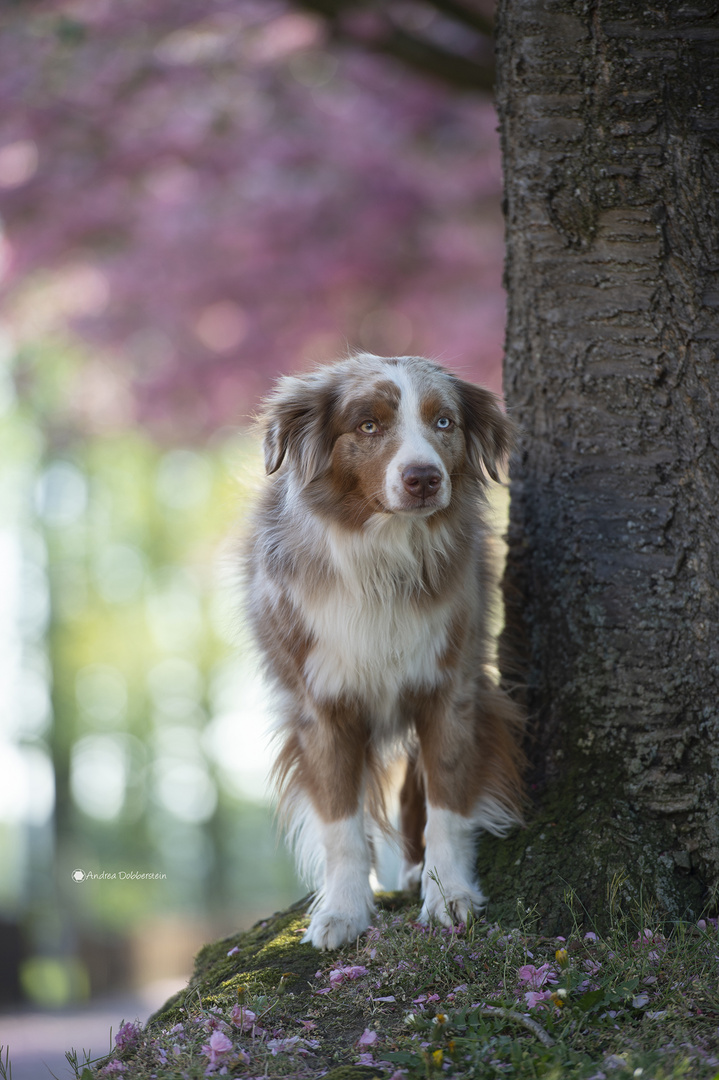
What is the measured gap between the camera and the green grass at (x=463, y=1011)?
2.41m

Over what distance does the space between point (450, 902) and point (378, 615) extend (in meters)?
0.95

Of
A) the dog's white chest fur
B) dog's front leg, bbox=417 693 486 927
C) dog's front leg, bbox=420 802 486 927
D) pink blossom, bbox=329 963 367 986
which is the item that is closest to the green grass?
pink blossom, bbox=329 963 367 986

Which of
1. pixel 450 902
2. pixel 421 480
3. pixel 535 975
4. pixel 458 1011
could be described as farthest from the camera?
pixel 450 902

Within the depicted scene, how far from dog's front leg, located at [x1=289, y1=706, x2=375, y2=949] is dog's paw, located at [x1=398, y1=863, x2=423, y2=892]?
322 millimetres

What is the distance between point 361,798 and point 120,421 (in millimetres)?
7537

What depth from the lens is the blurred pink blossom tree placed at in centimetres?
764

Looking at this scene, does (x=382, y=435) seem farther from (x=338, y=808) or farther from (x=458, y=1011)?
(x=458, y=1011)

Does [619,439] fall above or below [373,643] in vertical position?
above

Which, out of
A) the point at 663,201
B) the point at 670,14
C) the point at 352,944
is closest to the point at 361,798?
the point at 352,944

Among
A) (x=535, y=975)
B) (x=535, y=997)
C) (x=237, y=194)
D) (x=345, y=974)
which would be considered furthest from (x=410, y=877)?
(x=237, y=194)

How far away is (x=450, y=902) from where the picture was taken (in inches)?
126

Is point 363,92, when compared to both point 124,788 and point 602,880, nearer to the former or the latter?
point 602,880

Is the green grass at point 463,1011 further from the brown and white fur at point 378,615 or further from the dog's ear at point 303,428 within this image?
the dog's ear at point 303,428

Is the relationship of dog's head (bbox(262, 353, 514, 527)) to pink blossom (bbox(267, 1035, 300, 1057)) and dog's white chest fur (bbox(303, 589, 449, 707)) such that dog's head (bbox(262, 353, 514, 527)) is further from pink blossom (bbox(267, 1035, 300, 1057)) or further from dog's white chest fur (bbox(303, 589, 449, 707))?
pink blossom (bbox(267, 1035, 300, 1057))
